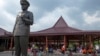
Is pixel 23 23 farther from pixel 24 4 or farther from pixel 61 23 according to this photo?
pixel 61 23

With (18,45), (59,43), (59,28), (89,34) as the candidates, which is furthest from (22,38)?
(59,43)

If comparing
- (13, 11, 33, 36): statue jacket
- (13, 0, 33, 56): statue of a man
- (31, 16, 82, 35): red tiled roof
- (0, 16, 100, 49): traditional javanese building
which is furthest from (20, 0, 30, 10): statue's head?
(31, 16, 82, 35): red tiled roof

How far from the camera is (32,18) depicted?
9.09 m

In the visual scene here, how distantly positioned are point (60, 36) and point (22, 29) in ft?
97.1

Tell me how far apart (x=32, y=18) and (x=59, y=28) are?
2927cm

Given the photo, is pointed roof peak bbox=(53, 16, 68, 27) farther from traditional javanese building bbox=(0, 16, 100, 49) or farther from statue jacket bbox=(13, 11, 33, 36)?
statue jacket bbox=(13, 11, 33, 36)

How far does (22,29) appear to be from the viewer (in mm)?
8938

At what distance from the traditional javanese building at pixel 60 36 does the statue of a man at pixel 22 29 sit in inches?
992

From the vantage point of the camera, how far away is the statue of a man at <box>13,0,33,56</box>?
8906 millimetres

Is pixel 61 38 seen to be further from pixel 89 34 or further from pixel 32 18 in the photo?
pixel 32 18

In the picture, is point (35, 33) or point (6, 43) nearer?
point (35, 33)

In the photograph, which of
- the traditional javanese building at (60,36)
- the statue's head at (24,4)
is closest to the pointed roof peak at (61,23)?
the traditional javanese building at (60,36)

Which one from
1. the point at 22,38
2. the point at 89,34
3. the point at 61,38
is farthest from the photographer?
the point at 61,38

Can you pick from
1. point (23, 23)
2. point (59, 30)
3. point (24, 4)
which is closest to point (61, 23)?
point (59, 30)
